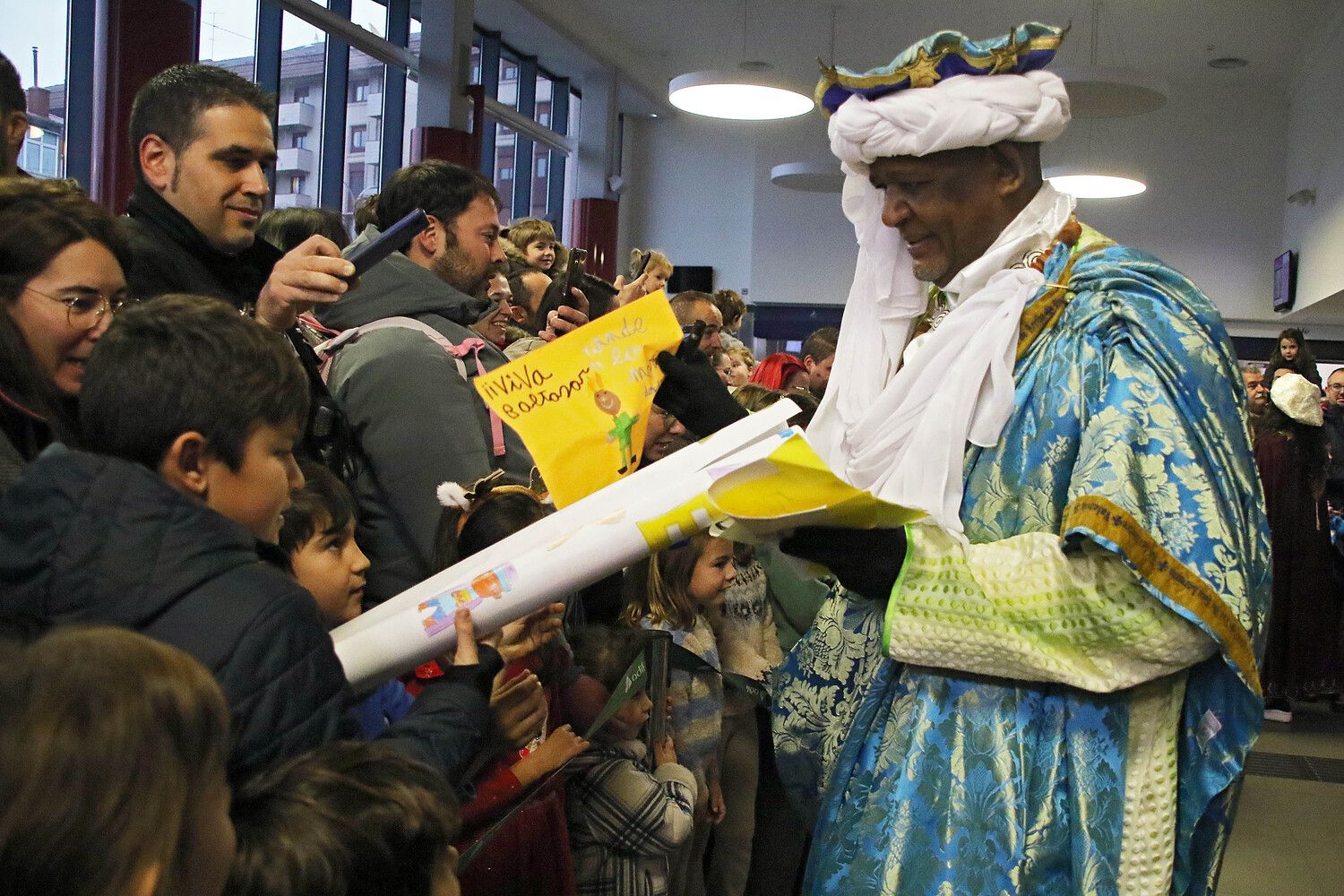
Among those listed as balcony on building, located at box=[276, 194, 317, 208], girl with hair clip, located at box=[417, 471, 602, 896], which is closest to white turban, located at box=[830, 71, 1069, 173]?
girl with hair clip, located at box=[417, 471, 602, 896]

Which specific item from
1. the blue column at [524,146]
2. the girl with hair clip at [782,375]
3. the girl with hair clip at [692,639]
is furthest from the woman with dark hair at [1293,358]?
the blue column at [524,146]

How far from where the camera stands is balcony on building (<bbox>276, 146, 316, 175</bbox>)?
29.1ft

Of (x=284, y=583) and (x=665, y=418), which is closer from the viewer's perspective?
(x=284, y=583)

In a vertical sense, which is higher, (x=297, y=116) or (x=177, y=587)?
(x=297, y=116)

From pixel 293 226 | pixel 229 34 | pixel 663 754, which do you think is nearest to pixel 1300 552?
pixel 663 754

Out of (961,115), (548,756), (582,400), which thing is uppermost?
(961,115)

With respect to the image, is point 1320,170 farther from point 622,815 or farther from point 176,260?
point 176,260

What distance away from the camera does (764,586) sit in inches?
125

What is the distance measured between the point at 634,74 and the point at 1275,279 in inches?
267

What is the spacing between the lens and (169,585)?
1.12m

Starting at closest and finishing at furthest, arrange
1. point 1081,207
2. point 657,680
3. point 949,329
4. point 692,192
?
point 949,329 < point 657,680 < point 1081,207 < point 692,192

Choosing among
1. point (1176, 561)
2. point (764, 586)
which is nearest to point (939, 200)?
point (1176, 561)

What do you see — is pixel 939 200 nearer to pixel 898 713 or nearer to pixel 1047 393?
pixel 1047 393

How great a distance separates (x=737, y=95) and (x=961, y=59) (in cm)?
792
